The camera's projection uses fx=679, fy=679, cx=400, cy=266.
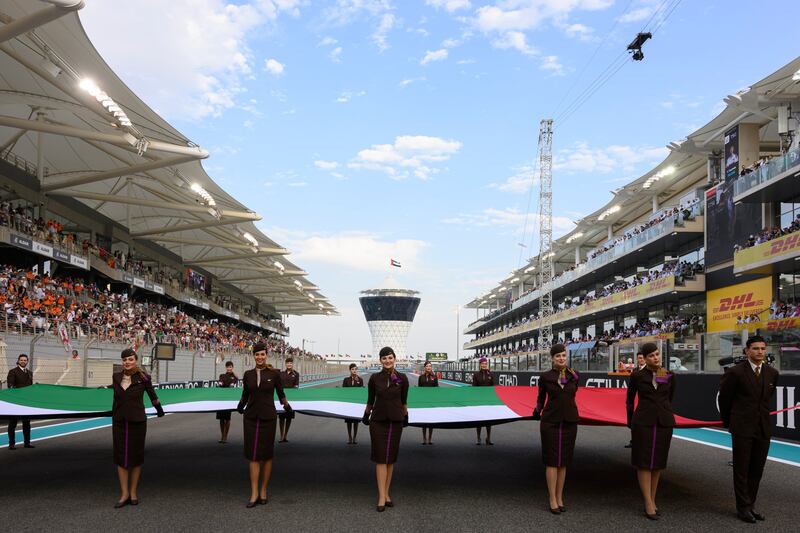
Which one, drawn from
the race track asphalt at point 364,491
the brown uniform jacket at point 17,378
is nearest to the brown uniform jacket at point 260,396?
the race track asphalt at point 364,491

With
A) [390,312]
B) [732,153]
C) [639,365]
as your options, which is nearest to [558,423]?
[639,365]

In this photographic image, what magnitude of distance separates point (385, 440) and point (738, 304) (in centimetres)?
3114

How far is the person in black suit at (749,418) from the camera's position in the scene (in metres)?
6.77

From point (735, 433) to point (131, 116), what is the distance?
27.1 metres

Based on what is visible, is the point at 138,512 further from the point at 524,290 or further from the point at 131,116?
the point at 524,290

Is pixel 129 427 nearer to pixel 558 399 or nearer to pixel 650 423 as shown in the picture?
pixel 558 399

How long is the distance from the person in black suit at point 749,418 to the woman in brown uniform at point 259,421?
4.84m

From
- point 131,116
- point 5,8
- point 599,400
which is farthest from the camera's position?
point 131,116

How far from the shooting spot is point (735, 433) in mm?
Answer: 6918

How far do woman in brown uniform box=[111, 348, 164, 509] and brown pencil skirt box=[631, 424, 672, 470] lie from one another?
524 centimetres

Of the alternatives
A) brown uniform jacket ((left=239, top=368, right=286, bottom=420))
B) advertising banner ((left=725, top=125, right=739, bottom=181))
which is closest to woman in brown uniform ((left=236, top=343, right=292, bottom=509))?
brown uniform jacket ((left=239, top=368, right=286, bottom=420))

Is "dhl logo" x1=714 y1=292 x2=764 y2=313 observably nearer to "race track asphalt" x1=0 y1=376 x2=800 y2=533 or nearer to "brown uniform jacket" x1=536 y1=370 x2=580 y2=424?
"race track asphalt" x1=0 y1=376 x2=800 y2=533

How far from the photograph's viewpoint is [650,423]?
707cm

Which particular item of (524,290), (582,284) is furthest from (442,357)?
(582,284)
